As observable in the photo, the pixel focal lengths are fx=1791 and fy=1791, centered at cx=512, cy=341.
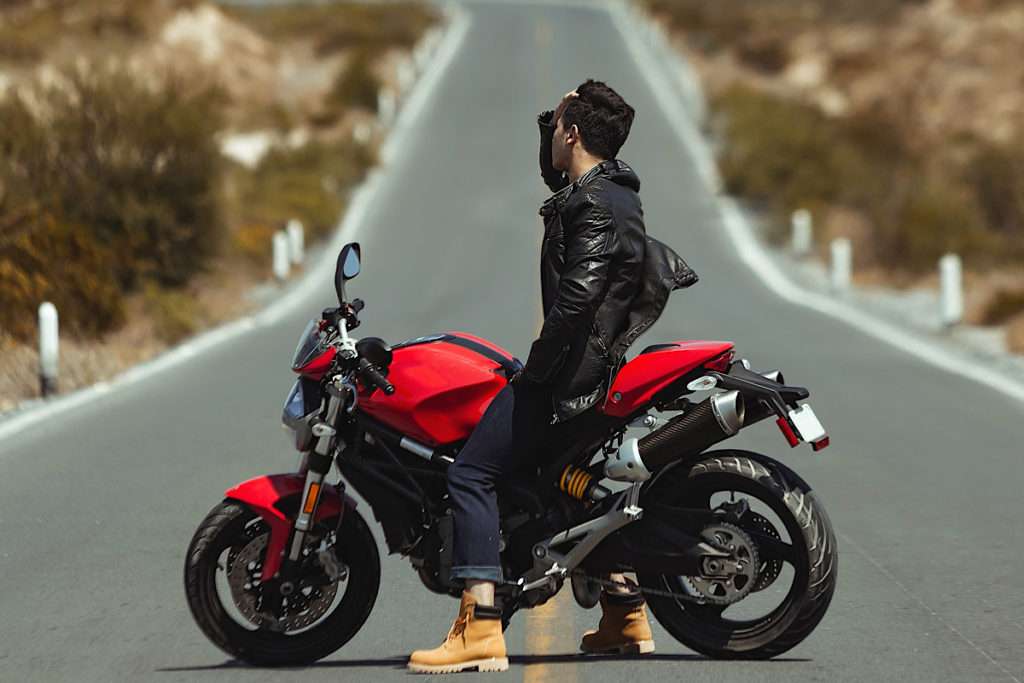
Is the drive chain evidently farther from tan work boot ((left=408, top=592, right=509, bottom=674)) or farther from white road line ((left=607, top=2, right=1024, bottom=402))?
white road line ((left=607, top=2, right=1024, bottom=402))

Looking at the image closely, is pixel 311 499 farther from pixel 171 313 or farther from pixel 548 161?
pixel 171 313

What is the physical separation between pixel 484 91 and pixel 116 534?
48256 mm

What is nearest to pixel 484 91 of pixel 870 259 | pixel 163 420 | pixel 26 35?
pixel 26 35

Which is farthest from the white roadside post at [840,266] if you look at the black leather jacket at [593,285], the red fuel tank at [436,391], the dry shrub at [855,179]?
the red fuel tank at [436,391]

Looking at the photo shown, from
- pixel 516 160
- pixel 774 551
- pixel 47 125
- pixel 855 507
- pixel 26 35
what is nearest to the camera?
pixel 774 551

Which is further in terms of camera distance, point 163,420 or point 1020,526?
point 163,420

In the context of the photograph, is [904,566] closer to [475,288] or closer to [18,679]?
[18,679]

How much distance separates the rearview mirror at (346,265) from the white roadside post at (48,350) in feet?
31.7

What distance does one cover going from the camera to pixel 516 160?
44594 mm

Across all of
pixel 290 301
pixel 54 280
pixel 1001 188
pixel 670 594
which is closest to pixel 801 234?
pixel 1001 188

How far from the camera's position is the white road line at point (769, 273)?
1805cm

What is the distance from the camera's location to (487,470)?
6270 millimetres

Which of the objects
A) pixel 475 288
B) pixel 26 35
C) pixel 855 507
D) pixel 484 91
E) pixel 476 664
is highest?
pixel 26 35

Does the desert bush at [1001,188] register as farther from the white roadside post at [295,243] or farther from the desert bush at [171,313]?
the desert bush at [171,313]
